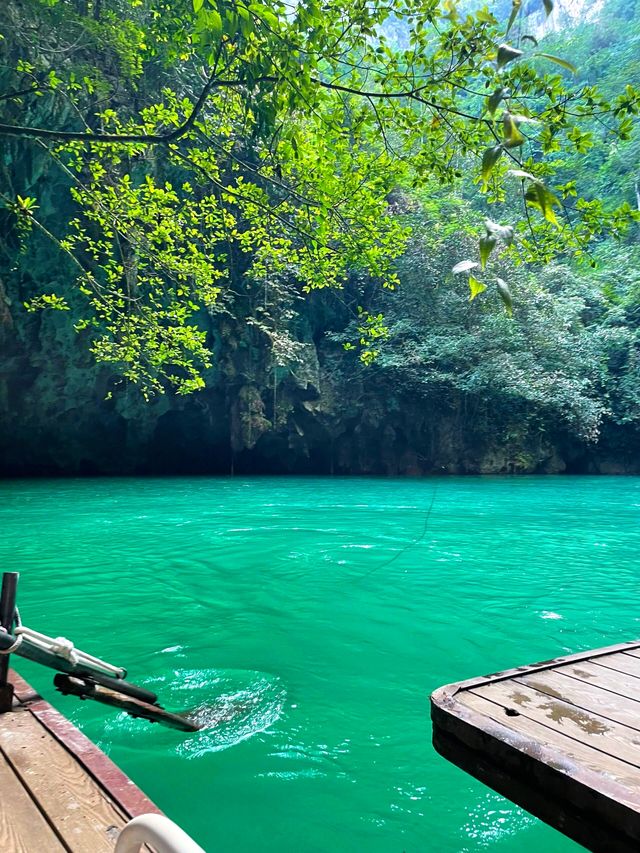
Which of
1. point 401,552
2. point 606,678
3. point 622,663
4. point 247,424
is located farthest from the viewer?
point 247,424

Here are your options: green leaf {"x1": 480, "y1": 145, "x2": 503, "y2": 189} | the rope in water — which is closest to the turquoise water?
the rope in water

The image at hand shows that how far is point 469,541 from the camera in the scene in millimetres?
8562

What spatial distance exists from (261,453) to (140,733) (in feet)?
57.3

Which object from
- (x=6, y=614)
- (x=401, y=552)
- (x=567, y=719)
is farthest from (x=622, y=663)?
(x=401, y=552)

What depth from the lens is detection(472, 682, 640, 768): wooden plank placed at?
64.7 inches

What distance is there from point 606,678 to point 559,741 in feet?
1.94

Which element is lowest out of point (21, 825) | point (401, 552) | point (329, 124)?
point (401, 552)

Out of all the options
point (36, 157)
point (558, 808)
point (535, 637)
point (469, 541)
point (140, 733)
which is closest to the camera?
point (558, 808)

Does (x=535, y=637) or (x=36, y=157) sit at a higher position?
(x=36, y=157)

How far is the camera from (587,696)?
1.98 m

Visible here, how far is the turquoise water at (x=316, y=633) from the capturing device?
8.17 ft

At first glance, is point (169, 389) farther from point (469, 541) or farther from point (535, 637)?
point (535, 637)

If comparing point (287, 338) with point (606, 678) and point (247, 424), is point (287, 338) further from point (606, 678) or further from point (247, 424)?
point (606, 678)

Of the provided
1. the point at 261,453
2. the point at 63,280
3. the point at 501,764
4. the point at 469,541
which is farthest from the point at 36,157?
the point at 501,764
